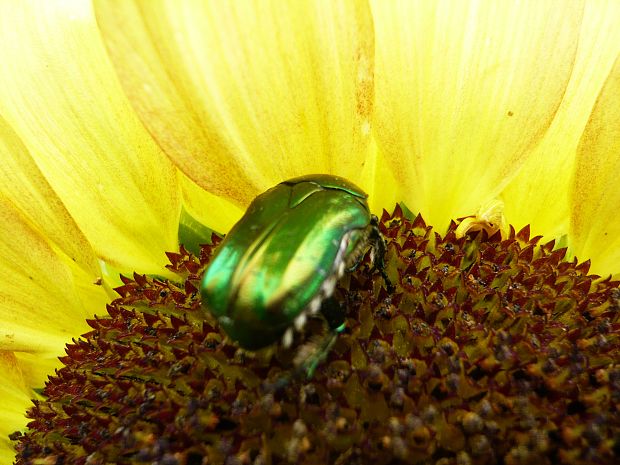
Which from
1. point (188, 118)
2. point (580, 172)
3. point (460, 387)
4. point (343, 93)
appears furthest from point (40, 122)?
point (580, 172)

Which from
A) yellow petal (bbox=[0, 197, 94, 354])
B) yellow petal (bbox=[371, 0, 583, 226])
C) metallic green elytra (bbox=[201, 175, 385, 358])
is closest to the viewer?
metallic green elytra (bbox=[201, 175, 385, 358])

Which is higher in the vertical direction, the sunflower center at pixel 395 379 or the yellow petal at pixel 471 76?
the yellow petal at pixel 471 76

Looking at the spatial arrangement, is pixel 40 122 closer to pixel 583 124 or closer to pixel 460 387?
pixel 460 387

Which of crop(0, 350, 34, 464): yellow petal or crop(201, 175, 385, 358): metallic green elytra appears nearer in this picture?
crop(201, 175, 385, 358): metallic green elytra

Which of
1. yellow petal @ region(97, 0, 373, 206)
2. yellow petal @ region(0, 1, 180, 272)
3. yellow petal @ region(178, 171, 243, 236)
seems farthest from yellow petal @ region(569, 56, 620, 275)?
yellow petal @ region(0, 1, 180, 272)

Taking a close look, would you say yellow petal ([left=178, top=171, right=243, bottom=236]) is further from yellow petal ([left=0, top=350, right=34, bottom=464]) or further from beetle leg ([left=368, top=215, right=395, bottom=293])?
yellow petal ([left=0, top=350, right=34, bottom=464])

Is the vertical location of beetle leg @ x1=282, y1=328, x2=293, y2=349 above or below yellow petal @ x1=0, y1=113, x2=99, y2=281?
below

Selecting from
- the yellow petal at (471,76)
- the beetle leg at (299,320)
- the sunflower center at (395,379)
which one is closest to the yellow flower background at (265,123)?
the yellow petal at (471,76)

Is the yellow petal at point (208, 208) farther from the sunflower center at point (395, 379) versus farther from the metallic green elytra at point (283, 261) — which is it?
the metallic green elytra at point (283, 261)
